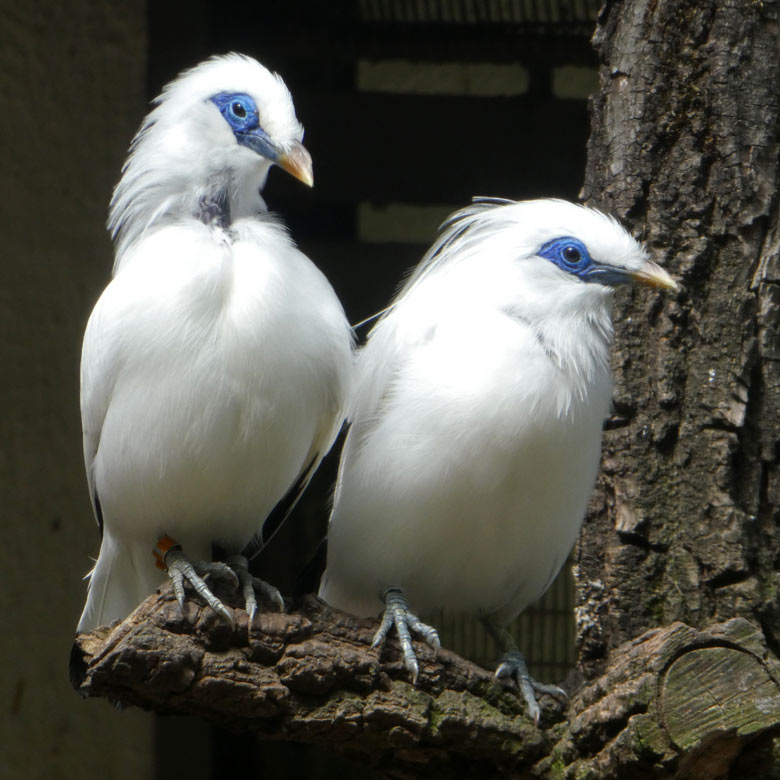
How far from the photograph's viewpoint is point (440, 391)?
338cm

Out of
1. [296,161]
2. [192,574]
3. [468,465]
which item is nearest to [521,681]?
[468,465]

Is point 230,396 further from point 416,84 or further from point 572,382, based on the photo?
point 416,84

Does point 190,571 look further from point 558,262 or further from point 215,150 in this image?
point 558,262

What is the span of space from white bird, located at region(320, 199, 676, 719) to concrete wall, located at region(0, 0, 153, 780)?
1.96 meters

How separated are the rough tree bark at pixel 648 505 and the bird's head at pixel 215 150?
3.02 feet

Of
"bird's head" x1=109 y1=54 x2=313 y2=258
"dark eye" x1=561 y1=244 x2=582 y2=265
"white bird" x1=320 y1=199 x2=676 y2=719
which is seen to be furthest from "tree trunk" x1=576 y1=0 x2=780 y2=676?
"bird's head" x1=109 y1=54 x2=313 y2=258

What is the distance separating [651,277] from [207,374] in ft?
3.71

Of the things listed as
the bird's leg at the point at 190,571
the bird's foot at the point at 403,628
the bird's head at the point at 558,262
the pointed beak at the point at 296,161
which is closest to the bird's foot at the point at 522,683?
the bird's foot at the point at 403,628

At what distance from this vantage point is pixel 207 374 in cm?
324

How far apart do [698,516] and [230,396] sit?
124cm

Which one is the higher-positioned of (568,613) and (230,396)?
(230,396)

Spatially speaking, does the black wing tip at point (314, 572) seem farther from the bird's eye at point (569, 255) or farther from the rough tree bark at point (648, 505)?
the bird's eye at point (569, 255)

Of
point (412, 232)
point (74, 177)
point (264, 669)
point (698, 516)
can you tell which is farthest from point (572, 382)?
point (412, 232)

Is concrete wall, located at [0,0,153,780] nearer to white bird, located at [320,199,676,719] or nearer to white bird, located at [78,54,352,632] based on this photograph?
white bird, located at [78,54,352,632]
